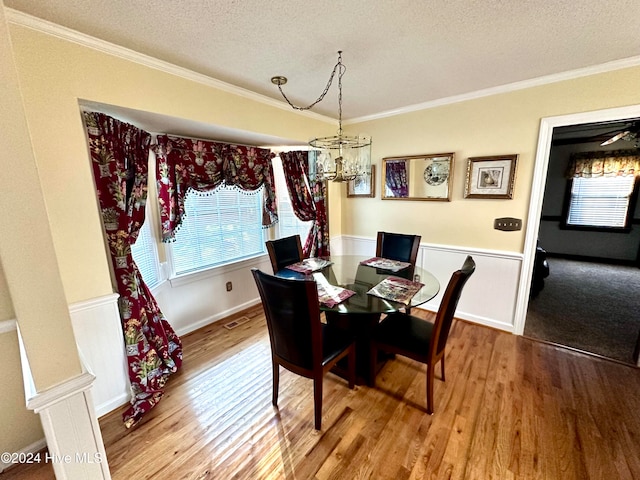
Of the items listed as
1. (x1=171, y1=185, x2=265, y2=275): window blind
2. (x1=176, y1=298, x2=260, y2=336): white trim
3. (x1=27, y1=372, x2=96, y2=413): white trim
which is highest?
(x1=171, y1=185, x2=265, y2=275): window blind

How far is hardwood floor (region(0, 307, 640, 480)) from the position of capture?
1428 mm

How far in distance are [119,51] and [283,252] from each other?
Answer: 187cm

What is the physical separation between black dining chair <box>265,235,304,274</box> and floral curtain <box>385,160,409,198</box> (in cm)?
139

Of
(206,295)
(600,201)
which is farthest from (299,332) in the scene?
(600,201)

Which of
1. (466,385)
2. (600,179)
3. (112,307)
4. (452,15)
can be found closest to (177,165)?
(112,307)

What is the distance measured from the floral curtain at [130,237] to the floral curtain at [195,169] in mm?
310

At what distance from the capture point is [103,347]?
175 centimetres

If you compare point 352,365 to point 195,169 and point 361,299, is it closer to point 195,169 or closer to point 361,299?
point 361,299

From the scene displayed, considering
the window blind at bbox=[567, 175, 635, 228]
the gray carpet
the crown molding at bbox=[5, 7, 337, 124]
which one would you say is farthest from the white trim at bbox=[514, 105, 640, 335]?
the window blind at bbox=[567, 175, 635, 228]

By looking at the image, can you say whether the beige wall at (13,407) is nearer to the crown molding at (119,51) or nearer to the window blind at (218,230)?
the window blind at (218,230)

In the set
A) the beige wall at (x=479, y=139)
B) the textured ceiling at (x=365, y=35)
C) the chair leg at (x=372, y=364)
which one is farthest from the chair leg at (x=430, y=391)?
the textured ceiling at (x=365, y=35)

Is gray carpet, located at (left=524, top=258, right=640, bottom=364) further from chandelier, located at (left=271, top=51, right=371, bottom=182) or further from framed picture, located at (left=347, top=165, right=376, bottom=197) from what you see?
chandelier, located at (left=271, top=51, right=371, bottom=182)

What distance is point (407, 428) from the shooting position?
1.66m

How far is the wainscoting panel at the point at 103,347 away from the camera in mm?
1650
